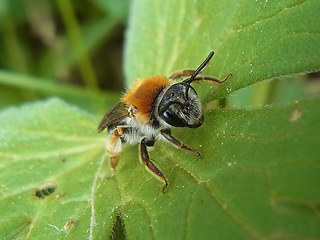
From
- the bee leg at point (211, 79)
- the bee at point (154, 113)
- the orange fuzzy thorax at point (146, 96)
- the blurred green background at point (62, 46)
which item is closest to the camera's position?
the bee at point (154, 113)

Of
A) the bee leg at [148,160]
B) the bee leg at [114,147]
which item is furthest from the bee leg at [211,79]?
the bee leg at [114,147]

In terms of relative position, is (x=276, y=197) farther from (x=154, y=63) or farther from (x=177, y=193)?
(x=154, y=63)

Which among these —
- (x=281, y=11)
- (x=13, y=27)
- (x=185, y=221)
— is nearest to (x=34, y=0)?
(x=13, y=27)

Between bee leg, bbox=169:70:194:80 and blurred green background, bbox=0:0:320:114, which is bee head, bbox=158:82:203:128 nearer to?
bee leg, bbox=169:70:194:80

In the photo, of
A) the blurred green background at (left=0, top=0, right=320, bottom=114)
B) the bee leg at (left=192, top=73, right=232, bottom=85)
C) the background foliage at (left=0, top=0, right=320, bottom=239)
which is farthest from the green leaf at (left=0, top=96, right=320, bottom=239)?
the blurred green background at (left=0, top=0, right=320, bottom=114)

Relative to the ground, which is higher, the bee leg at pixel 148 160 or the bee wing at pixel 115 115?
the bee wing at pixel 115 115

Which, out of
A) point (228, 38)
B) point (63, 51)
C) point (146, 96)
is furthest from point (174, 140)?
point (63, 51)

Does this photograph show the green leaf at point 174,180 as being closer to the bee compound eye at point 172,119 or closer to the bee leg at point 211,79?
the bee compound eye at point 172,119
